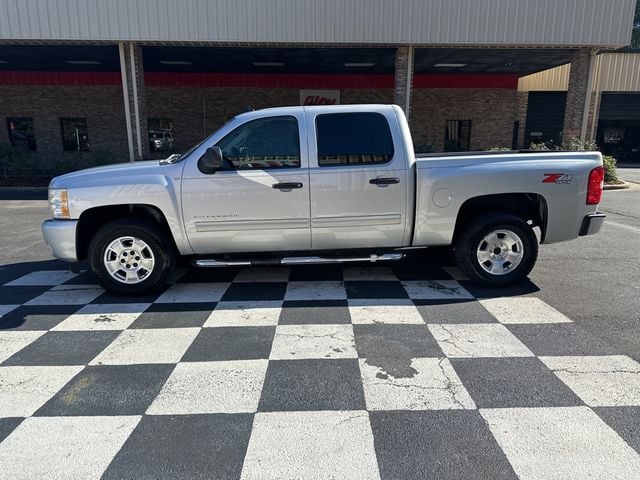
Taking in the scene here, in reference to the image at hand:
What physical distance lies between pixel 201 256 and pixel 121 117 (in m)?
19.2

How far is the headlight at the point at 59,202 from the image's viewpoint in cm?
471

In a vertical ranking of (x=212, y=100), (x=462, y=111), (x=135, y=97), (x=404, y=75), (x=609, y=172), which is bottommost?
(x=609, y=172)

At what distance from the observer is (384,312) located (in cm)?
441

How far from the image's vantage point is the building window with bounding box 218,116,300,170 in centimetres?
474

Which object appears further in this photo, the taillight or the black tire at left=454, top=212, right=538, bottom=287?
the black tire at left=454, top=212, right=538, bottom=287

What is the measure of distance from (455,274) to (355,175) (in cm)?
199

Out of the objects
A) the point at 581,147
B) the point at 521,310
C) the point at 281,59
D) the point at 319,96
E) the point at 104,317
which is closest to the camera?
the point at 104,317

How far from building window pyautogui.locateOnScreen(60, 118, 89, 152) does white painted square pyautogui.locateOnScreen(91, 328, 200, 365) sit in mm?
21143

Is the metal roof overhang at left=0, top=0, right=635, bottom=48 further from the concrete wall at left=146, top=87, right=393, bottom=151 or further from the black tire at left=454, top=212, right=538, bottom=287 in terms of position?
the black tire at left=454, top=212, right=538, bottom=287

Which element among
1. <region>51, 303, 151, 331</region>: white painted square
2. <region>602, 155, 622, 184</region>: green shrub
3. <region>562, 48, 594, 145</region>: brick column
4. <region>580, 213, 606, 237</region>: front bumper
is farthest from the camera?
<region>602, 155, 622, 184</region>: green shrub

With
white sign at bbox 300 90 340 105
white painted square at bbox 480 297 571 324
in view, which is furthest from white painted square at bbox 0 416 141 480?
white sign at bbox 300 90 340 105

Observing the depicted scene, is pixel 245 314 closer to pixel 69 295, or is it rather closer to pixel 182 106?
pixel 69 295

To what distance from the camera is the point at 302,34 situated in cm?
1338

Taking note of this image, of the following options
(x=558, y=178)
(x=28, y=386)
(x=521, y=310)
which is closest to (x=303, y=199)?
(x=521, y=310)
